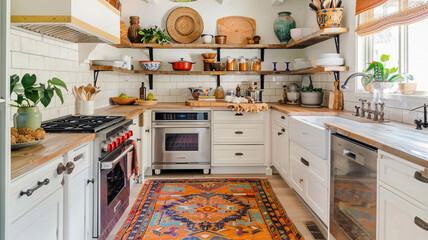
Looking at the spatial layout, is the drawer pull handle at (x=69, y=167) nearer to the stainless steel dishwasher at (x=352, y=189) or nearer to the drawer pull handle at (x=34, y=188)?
the drawer pull handle at (x=34, y=188)

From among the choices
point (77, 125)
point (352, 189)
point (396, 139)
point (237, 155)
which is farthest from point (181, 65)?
point (396, 139)

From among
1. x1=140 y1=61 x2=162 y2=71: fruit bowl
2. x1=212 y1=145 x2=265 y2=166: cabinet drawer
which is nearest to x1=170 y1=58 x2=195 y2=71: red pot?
x1=140 y1=61 x2=162 y2=71: fruit bowl

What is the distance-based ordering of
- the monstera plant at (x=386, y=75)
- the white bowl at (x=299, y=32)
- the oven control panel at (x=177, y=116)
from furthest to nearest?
the white bowl at (x=299, y=32), the oven control panel at (x=177, y=116), the monstera plant at (x=386, y=75)

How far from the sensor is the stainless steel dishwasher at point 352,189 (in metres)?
1.78

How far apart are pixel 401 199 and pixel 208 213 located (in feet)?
5.96

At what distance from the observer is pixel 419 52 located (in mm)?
2488

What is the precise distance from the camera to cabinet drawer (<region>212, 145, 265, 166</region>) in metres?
4.21

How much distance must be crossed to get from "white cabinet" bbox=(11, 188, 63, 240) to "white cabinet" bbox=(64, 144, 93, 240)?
0.06m

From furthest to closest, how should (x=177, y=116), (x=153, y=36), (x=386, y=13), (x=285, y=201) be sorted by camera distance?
(x=153, y=36)
(x=177, y=116)
(x=285, y=201)
(x=386, y=13)

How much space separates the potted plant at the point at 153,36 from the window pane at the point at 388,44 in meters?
2.67

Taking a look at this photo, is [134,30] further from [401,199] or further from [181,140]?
[401,199]

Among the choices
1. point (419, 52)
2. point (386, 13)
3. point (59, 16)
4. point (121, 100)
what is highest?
point (386, 13)

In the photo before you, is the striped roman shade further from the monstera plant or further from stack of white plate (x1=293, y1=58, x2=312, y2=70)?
stack of white plate (x1=293, y1=58, x2=312, y2=70)

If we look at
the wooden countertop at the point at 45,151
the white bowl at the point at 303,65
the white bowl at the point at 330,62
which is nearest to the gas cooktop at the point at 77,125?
the wooden countertop at the point at 45,151
